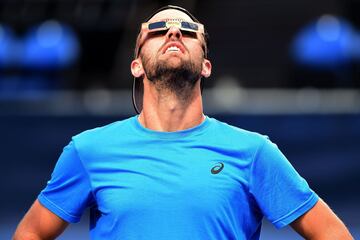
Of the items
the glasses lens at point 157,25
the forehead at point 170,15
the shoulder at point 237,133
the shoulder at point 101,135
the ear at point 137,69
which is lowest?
the shoulder at point 101,135

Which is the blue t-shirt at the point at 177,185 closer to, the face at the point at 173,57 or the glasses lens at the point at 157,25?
the face at the point at 173,57

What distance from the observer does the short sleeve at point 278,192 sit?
3518mm

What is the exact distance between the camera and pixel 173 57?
3641mm

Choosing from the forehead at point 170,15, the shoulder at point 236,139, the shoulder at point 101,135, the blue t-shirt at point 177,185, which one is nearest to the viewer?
the blue t-shirt at point 177,185

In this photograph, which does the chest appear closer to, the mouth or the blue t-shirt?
the blue t-shirt

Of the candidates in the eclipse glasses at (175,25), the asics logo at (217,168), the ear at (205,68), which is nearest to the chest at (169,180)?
the asics logo at (217,168)

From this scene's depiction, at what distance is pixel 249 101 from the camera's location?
427 inches

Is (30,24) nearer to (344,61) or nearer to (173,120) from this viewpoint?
(344,61)

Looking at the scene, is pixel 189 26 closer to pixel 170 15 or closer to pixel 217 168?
pixel 170 15

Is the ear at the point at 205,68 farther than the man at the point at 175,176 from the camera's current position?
Yes

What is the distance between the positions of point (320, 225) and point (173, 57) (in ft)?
2.89

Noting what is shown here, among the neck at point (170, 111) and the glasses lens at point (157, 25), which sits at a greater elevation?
the glasses lens at point (157, 25)

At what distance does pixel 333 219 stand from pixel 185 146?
2.12 ft

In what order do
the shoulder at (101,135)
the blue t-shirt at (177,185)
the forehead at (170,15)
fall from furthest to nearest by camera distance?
the forehead at (170,15)
the shoulder at (101,135)
the blue t-shirt at (177,185)
